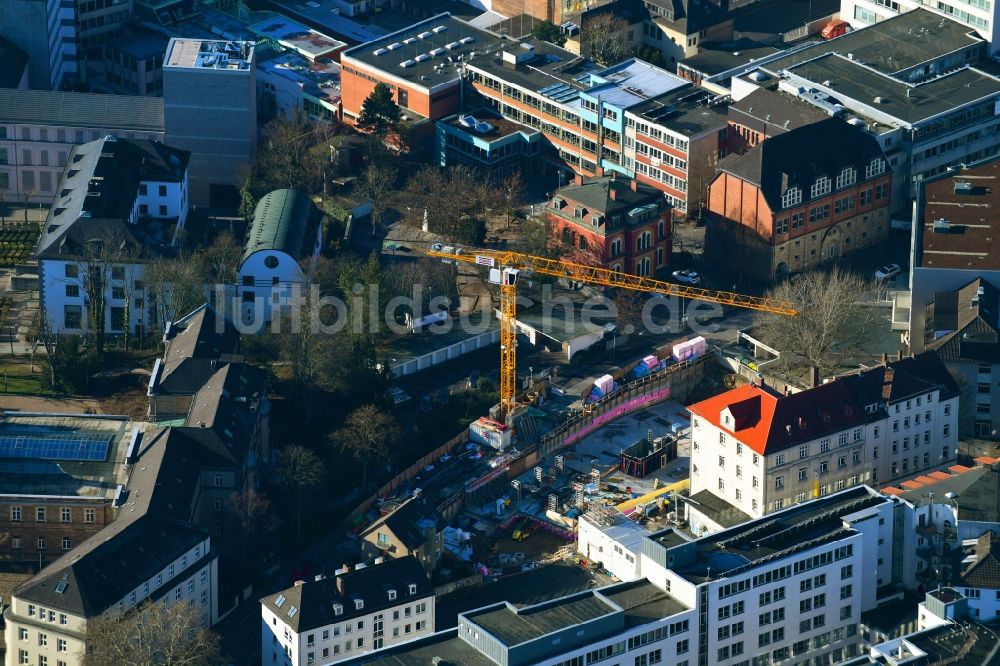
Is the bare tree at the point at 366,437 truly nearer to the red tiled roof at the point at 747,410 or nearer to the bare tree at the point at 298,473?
the bare tree at the point at 298,473

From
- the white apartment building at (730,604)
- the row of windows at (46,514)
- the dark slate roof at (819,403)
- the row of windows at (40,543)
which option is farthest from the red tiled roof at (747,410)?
the row of windows at (40,543)

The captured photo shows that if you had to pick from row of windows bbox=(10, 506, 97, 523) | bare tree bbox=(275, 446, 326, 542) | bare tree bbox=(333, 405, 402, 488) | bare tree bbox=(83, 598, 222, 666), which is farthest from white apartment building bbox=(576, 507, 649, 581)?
row of windows bbox=(10, 506, 97, 523)

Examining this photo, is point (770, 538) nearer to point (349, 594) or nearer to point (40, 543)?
point (349, 594)

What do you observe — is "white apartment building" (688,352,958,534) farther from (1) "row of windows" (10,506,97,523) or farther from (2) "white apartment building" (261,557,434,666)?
(1) "row of windows" (10,506,97,523)

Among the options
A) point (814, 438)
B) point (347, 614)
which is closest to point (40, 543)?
point (347, 614)

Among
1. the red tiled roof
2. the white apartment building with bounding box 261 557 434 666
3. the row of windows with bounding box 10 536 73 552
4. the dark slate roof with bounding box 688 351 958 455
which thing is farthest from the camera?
the dark slate roof with bounding box 688 351 958 455

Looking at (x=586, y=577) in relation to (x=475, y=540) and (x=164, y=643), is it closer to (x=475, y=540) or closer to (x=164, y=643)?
(x=475, y=540)
